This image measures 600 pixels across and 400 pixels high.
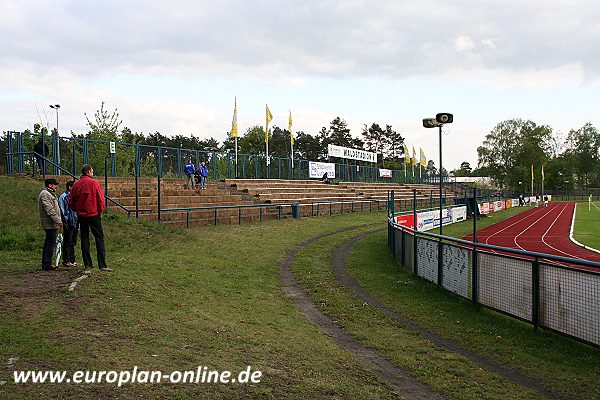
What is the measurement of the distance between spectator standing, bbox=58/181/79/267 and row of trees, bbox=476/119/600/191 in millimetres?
113904

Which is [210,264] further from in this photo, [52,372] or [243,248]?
[52,372]

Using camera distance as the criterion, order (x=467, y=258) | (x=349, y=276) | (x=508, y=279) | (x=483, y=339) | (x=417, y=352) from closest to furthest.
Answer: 1. (x=417, y=352)
2. (x=483, y=339)
3. (x=508, y=279)
4. (x=467, y=258)
5. (x=349, y=276)

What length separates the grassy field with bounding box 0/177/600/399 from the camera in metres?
5.31

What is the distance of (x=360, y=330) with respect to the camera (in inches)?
331

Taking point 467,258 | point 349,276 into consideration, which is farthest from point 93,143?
point 467,258

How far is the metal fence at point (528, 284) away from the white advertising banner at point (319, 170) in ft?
120

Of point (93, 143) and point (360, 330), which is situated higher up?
point (93, 143)

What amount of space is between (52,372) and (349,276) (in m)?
9.15

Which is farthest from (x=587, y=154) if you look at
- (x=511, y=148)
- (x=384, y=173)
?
(x=384, y=173)

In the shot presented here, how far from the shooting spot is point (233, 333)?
721cm

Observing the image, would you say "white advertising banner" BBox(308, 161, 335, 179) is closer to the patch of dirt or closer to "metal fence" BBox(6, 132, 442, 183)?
"metal fence" BBox(6, 132, 442, 183)

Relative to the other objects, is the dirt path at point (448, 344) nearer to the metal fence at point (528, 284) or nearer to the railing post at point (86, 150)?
the metal fence at point (528, 284)

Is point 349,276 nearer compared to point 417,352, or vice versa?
point 417,352

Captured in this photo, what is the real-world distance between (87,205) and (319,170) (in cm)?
4007
